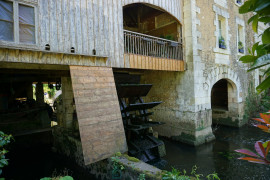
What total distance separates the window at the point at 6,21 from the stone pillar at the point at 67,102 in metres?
2.32

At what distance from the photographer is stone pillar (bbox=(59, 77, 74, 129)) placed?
5402 mm

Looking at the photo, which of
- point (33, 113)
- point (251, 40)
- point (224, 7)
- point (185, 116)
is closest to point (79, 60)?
point (185, 116)

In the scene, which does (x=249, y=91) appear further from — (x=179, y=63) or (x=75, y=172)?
(x=75, y=172)

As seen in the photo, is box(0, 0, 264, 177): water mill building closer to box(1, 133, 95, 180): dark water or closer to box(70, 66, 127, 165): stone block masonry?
box(70, 66, 127, 165): stone block masonry

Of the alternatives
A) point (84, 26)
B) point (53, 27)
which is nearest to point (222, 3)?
point (84, 26)

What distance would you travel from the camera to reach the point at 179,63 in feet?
20.6

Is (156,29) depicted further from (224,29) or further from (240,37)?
(240,37)

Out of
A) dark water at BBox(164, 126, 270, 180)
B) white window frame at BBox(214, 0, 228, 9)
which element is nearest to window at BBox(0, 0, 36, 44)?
dark water at BBox(164, 126, 270, 180)

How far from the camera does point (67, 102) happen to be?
545cm

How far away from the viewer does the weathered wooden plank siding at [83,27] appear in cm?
348

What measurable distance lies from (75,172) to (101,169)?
4.63 ft

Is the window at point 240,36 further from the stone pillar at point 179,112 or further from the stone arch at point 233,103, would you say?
the stone pillar at point 179,112

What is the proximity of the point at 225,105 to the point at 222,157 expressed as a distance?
220 inches

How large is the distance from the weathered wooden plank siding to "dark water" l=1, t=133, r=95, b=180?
2.76 m
